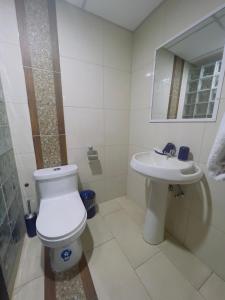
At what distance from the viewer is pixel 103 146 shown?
1717mm

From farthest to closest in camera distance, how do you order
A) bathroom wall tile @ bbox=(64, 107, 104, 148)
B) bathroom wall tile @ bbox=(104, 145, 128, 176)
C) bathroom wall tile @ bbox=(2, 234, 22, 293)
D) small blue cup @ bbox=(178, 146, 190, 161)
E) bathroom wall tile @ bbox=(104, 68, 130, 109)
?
bathroom wall tile @ bbox=(104, 145, 128, 176) → bathroom wall tile @ bbox=(104, 68, 130, 109) → bathroom wall tile @ bbox=(64, 107, 104, 148) → small blue cup @ bbox=(178, 146, 190, 161) → bathroom wall tile @ bbox=(2, 234, 22, 293)

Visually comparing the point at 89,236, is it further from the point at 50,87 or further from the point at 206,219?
the point at 50,87

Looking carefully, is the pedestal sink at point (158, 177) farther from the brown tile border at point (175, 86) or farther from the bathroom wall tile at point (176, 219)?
the brown tile border at point (175, 86)

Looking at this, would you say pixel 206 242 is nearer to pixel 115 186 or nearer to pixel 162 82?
pixel 115 186

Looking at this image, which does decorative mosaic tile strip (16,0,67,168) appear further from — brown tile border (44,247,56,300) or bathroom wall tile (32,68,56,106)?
brown tile border (44,247,56,300)

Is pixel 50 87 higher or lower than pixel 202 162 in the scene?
higher

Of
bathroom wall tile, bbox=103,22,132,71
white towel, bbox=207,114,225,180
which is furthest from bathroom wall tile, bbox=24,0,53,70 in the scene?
white towel, bbox=207,114,225,180

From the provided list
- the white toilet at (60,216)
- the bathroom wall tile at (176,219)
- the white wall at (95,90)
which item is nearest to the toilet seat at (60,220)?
the white toilet at (60,216)

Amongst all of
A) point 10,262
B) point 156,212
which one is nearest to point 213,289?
point 156,212

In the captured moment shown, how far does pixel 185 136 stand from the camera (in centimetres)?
116

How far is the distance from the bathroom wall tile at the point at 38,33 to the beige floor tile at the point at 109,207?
1.73 metres

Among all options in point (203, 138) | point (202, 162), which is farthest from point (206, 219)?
point (203, 138)

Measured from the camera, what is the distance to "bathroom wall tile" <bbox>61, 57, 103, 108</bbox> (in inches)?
53.3

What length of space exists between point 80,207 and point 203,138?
3.76ft
